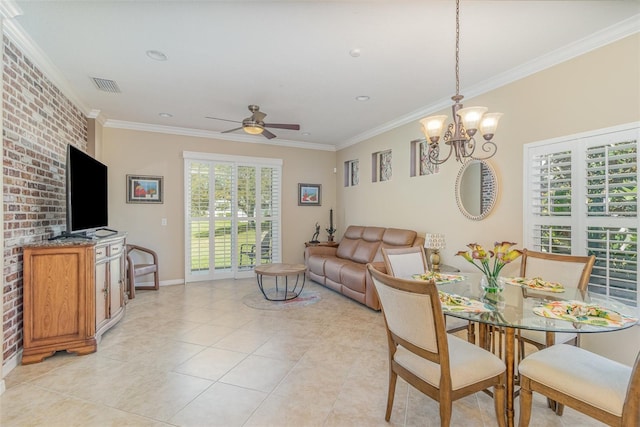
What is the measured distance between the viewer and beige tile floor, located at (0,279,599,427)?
1919 millimetres

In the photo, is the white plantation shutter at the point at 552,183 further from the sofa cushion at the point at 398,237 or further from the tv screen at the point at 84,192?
the tv screen at the point at 84,192

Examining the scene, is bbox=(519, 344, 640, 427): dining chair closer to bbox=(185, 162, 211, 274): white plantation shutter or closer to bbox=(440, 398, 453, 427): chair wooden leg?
bbox=(440, 398, 453, 427): chair wooden leg

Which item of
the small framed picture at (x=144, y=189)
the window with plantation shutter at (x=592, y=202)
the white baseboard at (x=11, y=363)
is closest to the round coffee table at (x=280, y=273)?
the small framed picture at (x=144, y=189)

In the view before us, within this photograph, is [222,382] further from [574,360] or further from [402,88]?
[402,88]

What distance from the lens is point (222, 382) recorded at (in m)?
2.31

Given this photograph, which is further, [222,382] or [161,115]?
[161,115]

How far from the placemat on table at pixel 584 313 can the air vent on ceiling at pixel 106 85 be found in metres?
4.52

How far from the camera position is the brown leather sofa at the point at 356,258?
4134mm

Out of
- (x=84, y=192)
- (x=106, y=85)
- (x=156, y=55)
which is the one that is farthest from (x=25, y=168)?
(x=156, y=55)

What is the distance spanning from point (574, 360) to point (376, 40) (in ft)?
8.54

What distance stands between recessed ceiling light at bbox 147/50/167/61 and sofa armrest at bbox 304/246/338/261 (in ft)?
12.2

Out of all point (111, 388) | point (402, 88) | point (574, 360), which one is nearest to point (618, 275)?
point (574, 360)

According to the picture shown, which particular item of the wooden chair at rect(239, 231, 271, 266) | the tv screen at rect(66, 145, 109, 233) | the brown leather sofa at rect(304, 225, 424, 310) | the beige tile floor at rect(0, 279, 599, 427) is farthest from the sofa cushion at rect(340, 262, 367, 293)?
the tv screen at rect(66, 145, 109, 233)

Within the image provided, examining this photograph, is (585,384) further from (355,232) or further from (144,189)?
(144,189)
